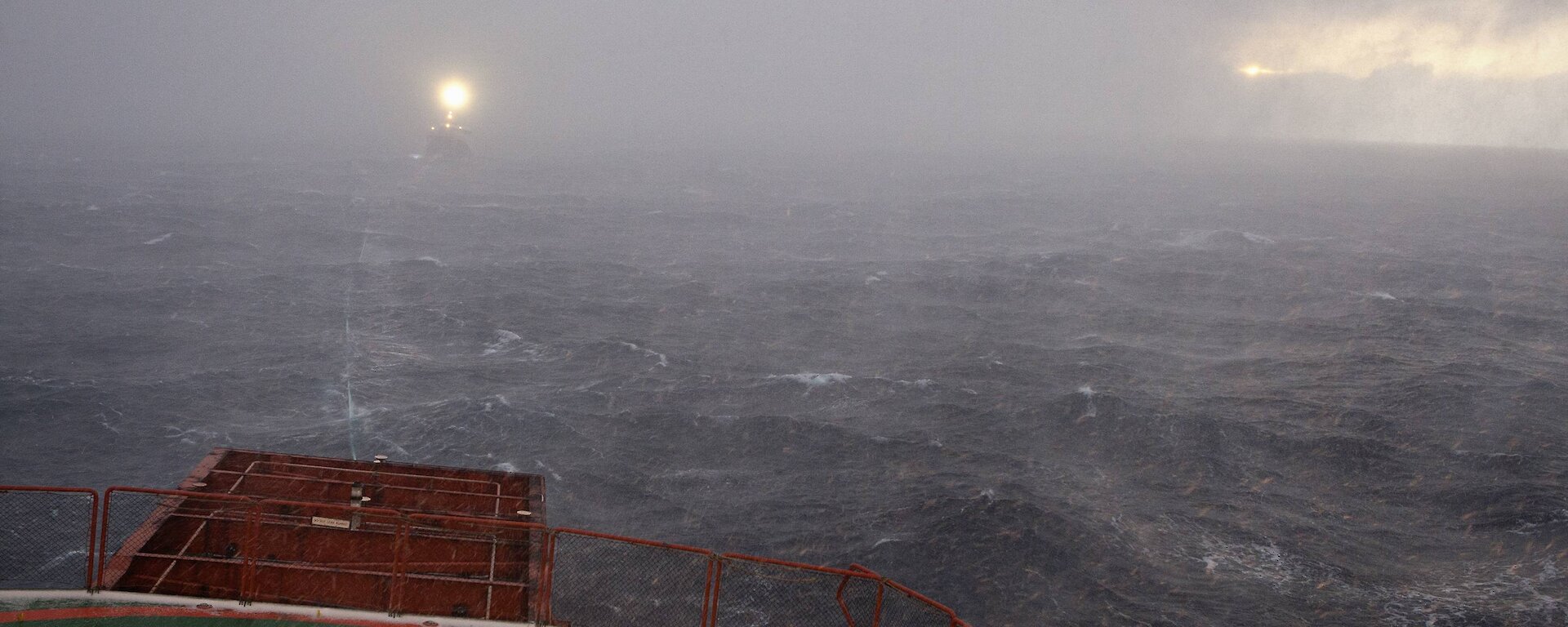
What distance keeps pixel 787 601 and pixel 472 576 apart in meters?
17.1

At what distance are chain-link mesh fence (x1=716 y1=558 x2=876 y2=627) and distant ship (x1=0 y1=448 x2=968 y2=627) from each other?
0.32ft

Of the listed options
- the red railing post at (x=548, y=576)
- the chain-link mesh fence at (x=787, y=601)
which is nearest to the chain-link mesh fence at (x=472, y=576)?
the red railing post at (x=548, y=576)

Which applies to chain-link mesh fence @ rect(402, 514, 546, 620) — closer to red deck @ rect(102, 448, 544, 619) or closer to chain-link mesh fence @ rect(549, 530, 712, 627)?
red deck @ rect(102, 448, 544, 619)

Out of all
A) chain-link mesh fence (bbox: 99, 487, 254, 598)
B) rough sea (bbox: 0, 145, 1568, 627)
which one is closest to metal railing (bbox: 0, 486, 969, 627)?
chain-link mesh fence (bbox: 99, 487, 254, 598)

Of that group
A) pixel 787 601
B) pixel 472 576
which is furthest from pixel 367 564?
pixel 787 601

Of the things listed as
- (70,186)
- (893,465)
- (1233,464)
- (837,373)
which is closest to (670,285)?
(837,373)

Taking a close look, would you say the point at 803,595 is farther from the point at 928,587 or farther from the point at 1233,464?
the point at 1233,464

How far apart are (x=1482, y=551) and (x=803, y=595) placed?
106ft

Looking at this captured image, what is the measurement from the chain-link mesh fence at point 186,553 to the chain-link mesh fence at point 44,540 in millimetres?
13710

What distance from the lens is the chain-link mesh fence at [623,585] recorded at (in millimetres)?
41156

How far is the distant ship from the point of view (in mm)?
21672

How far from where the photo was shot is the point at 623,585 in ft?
145

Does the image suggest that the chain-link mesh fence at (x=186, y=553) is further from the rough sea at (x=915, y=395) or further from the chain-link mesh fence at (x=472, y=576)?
the rough sea at (x=915, y=395)

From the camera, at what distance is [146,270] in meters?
101
